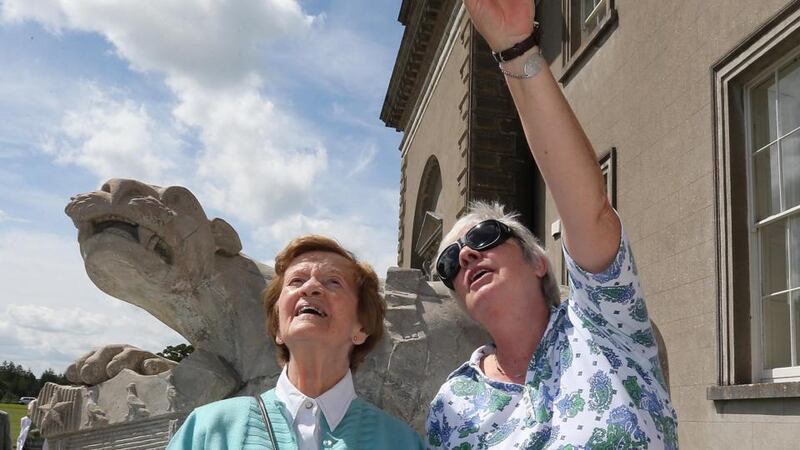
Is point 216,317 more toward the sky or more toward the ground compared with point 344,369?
more toward the sky

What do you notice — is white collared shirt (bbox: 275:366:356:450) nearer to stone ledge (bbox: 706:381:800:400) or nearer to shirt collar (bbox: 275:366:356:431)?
shirt collar (bbox: 275:366:356:431)

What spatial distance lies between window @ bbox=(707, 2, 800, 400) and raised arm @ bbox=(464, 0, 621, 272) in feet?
11.0

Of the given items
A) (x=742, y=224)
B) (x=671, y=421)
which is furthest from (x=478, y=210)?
(x=742, y=224)

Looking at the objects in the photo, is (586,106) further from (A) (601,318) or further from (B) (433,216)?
(A) (601,318)

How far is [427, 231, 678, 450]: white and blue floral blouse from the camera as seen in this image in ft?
5.02

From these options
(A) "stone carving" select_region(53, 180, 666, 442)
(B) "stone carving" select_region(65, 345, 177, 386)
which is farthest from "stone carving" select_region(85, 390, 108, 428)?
(B) "stone carving" select_region(65, 345, 177, 386)

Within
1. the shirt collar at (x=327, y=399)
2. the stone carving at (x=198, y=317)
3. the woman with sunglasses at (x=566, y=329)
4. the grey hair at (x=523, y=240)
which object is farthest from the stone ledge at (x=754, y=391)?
the shirt collar at (x=327, y=399)

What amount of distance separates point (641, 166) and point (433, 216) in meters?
6.37

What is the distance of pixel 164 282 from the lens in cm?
302

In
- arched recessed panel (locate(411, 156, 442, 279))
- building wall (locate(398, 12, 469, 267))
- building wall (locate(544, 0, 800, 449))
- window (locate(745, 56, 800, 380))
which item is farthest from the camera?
arched recessed panel (locate(411, 156, 442, 279))

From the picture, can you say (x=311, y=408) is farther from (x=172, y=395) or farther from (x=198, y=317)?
(x=198, y=317)

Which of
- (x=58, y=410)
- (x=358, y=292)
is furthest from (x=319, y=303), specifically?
(x=58, y=410)

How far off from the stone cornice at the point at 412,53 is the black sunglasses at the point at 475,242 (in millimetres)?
12034

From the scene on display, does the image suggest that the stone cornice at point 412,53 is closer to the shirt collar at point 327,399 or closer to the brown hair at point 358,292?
the brown hair at point 358,292
